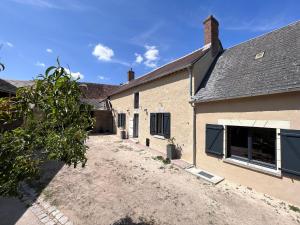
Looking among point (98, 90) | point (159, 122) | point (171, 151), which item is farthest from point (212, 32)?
A: point (98, 90)

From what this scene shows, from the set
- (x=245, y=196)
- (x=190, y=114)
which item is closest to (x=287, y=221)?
(x=245, y=196)

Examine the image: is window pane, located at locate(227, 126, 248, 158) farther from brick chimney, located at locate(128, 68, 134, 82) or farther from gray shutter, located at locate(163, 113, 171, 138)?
brick chimney, located at locate(128, 68, 134, 82)

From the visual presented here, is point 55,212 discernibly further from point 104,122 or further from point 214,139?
point 104,122

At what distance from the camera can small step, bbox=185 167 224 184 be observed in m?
7.71

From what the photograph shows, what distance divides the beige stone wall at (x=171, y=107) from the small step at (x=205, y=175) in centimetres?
93

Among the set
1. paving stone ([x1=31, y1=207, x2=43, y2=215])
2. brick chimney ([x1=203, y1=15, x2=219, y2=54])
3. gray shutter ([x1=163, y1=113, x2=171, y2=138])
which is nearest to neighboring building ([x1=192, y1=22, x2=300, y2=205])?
brick chimney ([x1=203, y1=15, x2=219, y2=54])

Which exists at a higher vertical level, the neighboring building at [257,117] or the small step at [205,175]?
the neighboring building at [257,117]

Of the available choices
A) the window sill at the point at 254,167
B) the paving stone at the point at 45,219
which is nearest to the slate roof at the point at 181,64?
the window sill at the point at 254,167

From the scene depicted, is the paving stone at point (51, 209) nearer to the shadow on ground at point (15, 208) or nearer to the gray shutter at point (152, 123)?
the shadow on ground at point (15, 208)

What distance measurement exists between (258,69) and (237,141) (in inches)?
120

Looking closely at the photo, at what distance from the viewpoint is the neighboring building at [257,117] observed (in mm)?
6051

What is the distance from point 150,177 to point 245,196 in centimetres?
344

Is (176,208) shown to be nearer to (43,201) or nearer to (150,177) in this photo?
(150,177)

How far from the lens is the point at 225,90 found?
27.5ft
